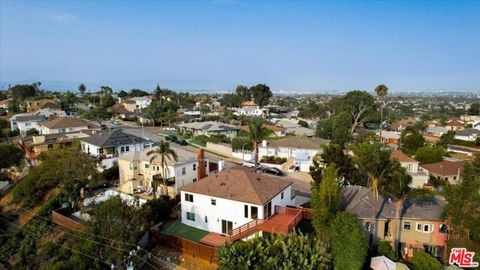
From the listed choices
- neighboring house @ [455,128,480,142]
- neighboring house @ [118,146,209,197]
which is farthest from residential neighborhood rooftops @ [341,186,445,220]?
neighboring house @ [455,128,480,142]

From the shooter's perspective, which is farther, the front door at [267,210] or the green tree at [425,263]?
the front door at [267,210]

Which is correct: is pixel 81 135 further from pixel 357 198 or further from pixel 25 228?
pixel 357 198

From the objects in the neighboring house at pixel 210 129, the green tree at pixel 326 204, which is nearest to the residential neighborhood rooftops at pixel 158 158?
the green tree at pixel 326 204

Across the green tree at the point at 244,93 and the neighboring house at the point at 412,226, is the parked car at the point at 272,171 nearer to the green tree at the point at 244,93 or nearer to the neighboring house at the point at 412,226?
the neighboring house at the point at 412,226

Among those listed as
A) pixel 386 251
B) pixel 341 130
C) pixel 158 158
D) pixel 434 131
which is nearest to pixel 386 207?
pixel 386 251

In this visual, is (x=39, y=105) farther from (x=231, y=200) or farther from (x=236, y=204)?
(x=236, y=204)

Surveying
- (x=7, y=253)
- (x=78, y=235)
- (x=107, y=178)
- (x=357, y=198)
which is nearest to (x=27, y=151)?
(x=107, y=178)
